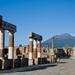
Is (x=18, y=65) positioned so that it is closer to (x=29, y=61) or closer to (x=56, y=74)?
(x=29, y=61)

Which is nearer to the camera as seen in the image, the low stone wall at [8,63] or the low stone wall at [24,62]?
the low stone wall at [8,63]

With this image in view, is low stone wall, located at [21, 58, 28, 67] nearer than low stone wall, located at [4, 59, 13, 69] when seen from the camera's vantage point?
No

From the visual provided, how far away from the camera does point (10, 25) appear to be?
39.2 metres

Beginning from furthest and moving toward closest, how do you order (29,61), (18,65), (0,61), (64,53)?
(64,53) → (29,61) → (18,65) → (0,61)

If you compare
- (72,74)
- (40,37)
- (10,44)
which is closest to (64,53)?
(40,37)

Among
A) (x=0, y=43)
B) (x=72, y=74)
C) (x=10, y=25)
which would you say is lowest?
(x=72, y=74)

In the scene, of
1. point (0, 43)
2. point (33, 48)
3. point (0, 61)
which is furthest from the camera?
point (33, 48)

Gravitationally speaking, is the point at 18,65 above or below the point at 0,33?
below

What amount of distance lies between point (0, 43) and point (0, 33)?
1199 millimetres

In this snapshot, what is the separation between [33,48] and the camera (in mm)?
53438

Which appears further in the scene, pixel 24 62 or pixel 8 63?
pixel 24 62

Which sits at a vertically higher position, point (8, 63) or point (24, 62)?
point (24, 62)

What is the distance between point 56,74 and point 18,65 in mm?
15390

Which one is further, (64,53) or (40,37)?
(64,53)
